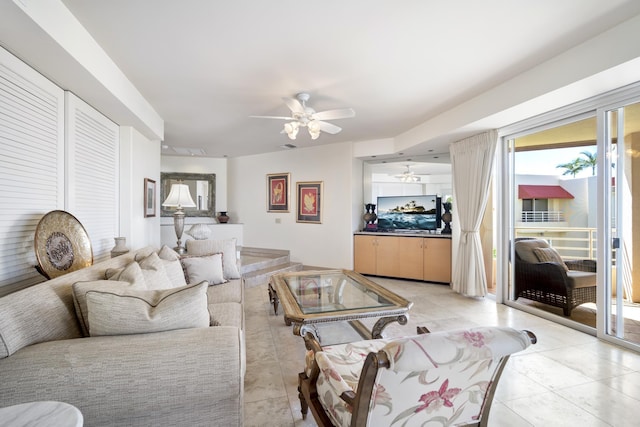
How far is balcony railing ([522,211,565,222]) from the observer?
11.0ft

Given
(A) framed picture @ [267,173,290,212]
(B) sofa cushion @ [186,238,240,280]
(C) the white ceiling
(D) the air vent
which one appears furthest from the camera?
(A) framed picture @ [267,173,290,212]

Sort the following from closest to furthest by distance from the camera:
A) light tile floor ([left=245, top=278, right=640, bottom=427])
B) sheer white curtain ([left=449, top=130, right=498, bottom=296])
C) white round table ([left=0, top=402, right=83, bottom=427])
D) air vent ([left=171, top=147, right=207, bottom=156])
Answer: white round table ([left=0, top=402, right=83, bottom=427]), light tile floor ([left=245, top=278, right=640, bottom=427]), sheer white curtain ([left=449, top=130, right=498, bottom=296]), air vent ([left=171, top=147, right=207, bottom=156])

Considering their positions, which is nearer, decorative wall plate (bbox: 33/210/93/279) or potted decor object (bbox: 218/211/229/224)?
decorative wall plate (bbox: 33/210/93/279)

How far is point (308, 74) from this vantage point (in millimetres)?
2797

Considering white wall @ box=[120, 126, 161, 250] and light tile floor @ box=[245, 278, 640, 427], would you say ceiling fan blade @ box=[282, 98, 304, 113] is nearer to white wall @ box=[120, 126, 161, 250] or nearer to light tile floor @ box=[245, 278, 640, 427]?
white wall @ box=[120, 126, 161, 250]

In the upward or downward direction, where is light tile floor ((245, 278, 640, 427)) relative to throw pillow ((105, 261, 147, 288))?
downward

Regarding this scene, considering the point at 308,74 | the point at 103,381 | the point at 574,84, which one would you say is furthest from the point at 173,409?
the point at 574,84

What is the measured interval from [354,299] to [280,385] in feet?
2.90

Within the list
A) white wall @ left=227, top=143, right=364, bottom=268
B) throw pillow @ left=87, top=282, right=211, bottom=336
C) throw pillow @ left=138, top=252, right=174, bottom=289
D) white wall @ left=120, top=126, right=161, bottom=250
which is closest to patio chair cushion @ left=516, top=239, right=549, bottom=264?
white wall @ left=227, top=143, right=364, bottom=268

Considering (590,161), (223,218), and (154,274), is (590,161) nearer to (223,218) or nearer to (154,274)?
(154,274)

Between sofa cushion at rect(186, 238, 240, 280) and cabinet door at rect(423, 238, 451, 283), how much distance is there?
318 centimetres

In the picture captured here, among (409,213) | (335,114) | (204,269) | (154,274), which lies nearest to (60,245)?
(154,274)

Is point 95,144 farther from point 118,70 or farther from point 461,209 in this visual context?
point 461,209

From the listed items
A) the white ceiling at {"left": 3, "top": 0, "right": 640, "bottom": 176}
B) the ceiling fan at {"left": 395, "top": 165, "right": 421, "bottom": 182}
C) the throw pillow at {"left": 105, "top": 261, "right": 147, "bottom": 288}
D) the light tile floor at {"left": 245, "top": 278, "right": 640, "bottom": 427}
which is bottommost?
the light tile floor at {"left": 245, "top": 278, "right": 640, "bottom": 427}
